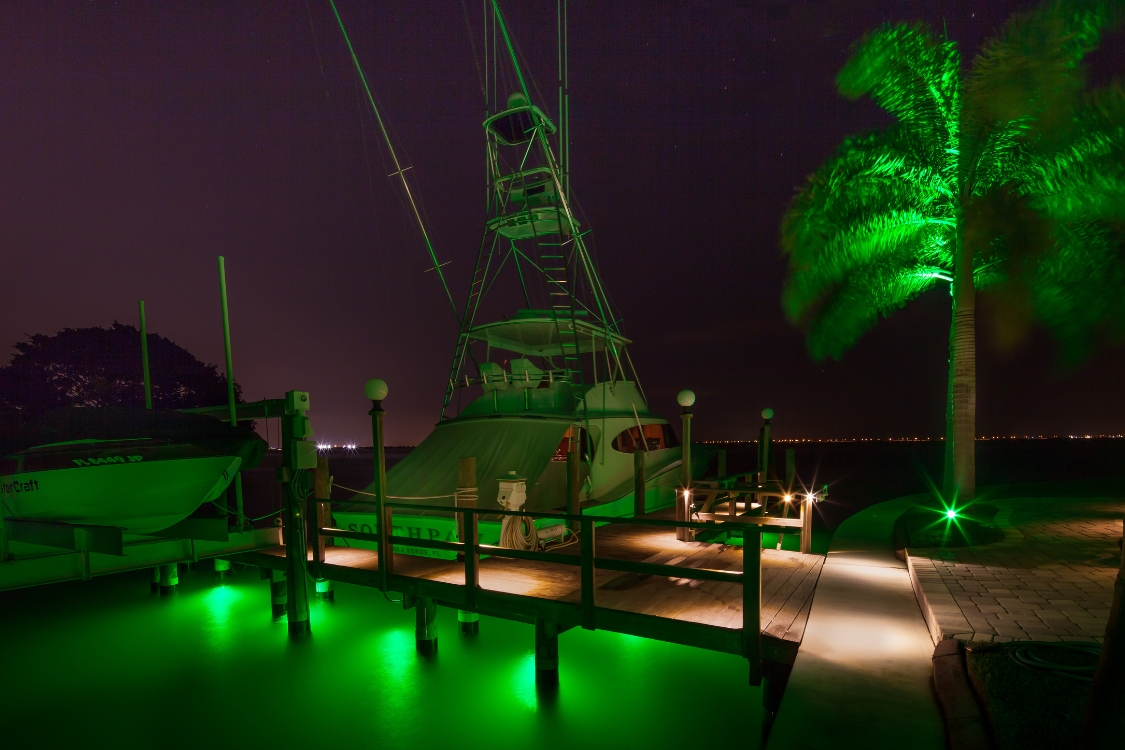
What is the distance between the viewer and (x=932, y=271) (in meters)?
14.3

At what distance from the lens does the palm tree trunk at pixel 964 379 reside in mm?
12891

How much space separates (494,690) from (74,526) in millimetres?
6692

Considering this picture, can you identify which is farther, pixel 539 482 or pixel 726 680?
pixel 539 482

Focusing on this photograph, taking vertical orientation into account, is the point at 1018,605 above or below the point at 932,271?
below

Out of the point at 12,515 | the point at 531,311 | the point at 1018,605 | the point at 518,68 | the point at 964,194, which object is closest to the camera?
the point at 1018,605

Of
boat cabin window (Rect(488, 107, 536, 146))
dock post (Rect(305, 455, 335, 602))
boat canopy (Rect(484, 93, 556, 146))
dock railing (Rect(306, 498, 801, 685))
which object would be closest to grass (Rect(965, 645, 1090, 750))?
dock railing (Rect(306, 498, 801, 685))

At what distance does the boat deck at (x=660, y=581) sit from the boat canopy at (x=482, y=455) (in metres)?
2.75

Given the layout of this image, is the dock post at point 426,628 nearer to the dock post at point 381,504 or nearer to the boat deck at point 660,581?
the boat deck at point 660,581

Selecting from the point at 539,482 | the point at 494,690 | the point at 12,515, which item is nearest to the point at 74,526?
the point at 12,515

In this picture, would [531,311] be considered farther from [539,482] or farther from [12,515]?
[12,515]

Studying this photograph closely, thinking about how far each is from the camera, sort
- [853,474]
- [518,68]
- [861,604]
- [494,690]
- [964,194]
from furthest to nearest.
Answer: [853,474]
[518,68]
[964,194]
[494,690]
[861,604]

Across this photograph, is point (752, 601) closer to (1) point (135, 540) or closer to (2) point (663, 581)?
(2) point (663, 581)

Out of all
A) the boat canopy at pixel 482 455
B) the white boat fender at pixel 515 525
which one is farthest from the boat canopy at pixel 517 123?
the white boat fender at pixel 515 525

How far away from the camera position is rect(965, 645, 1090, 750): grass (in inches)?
154
